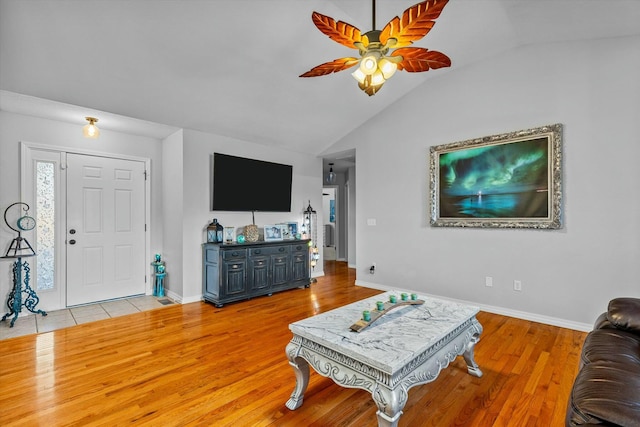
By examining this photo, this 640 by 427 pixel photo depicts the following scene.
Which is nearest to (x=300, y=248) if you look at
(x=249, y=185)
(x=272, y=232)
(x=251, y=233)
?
(x=272, y=232)

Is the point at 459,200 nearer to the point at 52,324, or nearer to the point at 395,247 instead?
the point at 395,247

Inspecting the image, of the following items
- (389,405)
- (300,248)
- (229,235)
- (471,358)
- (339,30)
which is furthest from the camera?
(300,248)

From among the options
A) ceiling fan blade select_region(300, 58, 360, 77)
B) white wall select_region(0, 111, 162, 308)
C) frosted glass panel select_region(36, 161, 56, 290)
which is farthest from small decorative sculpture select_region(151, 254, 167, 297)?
ceiling fan blade select_region(300, 58, 360, 77)

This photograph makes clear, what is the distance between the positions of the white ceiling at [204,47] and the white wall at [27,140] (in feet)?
0.64

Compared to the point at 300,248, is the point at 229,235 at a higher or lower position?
higher

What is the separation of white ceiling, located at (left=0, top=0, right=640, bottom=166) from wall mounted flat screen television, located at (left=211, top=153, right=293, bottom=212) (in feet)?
2.04

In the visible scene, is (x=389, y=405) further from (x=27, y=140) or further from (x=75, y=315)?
(x=27, y=140)

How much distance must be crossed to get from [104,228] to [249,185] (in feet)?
6.79

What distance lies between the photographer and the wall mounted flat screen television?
4.43m

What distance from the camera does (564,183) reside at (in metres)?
3.36

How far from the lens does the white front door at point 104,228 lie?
4008 mm

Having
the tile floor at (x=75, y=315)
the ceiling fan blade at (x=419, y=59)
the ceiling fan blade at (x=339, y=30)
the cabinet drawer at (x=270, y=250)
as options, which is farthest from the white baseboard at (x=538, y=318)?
the tile floor at (x=75, y=315)

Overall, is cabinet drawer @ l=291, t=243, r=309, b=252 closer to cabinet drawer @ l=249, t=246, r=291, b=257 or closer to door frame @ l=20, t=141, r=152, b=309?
cabinet drawer @ l=249, t=246, r=291, b=257

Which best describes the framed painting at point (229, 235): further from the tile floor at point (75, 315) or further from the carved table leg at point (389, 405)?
the carved table leg at point (389, 405)
